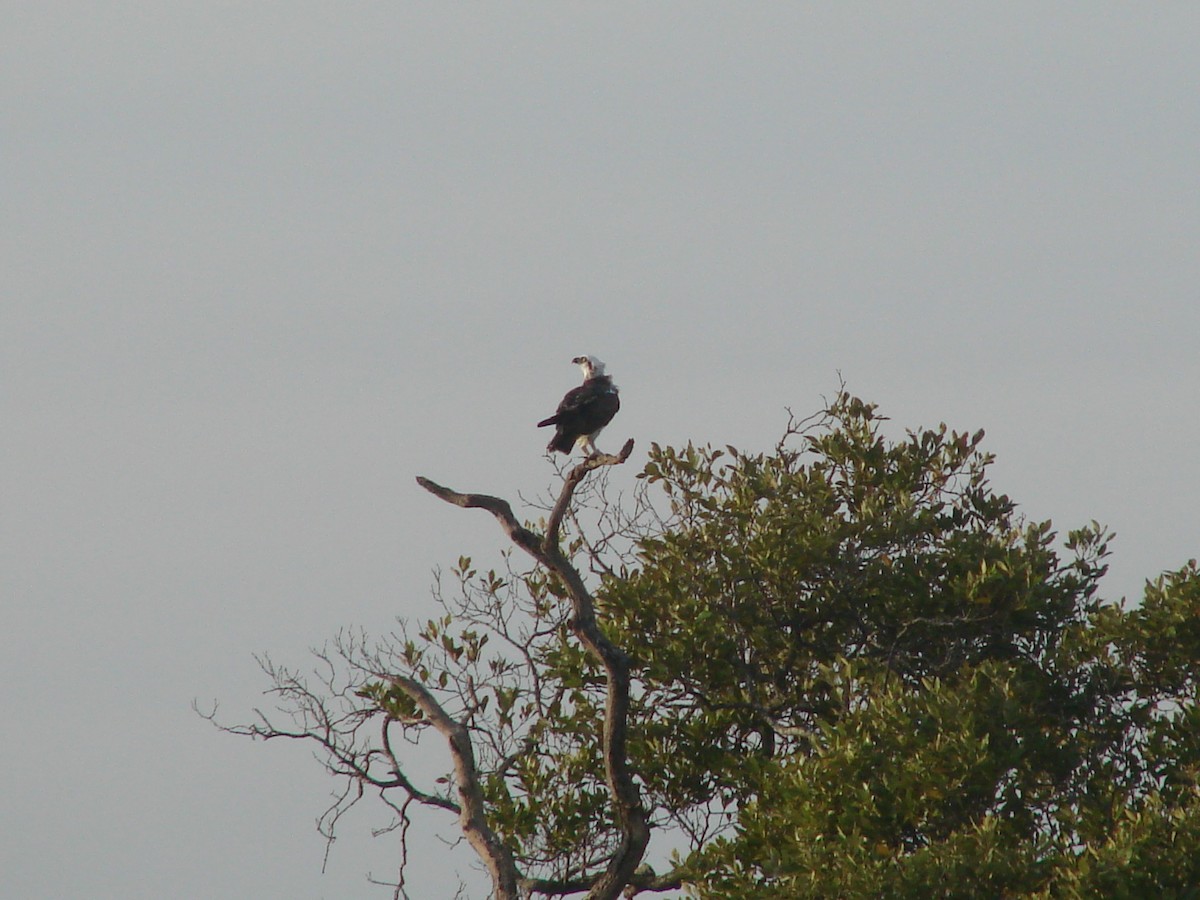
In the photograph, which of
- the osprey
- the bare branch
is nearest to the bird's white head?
the osprey

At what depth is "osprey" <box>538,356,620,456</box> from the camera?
1741 cm

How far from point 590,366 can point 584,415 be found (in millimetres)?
3483

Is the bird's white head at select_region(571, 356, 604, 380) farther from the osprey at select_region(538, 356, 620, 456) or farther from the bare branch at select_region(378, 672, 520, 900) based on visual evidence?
the bare branch at select_region(378, 672, 520, 900)

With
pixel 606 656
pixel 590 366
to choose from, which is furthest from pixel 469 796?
pixel 590 366

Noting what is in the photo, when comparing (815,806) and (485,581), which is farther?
(485,581)

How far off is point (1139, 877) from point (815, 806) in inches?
99.3

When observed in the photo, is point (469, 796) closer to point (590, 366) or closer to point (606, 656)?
point (606, 656)

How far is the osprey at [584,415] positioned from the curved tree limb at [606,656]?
3513 mm

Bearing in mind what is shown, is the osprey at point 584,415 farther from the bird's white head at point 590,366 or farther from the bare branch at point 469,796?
the bare branch at point 469,796

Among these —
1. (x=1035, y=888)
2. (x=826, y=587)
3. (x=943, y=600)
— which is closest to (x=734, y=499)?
(x=826, y=587)

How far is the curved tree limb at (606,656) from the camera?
1303 cm

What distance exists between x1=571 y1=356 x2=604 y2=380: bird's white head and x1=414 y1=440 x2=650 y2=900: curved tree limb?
6.95 metres

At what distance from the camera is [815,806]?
12789mm

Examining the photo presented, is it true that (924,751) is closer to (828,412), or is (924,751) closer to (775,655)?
(775,655)
